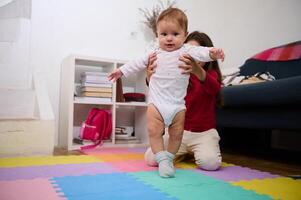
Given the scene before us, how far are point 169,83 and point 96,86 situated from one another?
3.35 ft

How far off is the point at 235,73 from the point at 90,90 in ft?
3.71

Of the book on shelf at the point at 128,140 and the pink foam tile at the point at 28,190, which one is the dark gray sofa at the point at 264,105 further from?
the pink foam tile at the point at 28,190

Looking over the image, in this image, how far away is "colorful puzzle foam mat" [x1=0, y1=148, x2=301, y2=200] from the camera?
82 centimetres

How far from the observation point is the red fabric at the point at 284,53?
A: 2.14 m

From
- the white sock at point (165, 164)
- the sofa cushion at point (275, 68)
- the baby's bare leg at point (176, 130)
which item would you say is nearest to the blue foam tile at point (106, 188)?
the white sock at point (165, 164)

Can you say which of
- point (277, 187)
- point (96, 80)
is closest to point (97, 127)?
point (96, 80)

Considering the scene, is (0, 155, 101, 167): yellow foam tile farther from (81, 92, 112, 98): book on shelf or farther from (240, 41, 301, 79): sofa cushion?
(240, 41, 301, 79): sofa cushion

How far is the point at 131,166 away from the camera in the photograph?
128 cm

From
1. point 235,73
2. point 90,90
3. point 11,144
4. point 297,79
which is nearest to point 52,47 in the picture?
point 90,90

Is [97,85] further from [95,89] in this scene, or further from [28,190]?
[28,190]

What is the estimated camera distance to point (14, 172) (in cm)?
111

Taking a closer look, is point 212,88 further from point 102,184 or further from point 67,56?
point 67,56

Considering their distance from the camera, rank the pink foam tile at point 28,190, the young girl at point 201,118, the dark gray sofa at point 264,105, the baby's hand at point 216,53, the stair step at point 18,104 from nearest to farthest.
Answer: the pink foam tile at point 28,190
the baby's hand at point 216,53
the young girl at point 201,118
the dark gray sofa at point 264,105
the stair step at point 18,104

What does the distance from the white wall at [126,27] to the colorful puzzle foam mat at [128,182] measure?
3.46 feet
